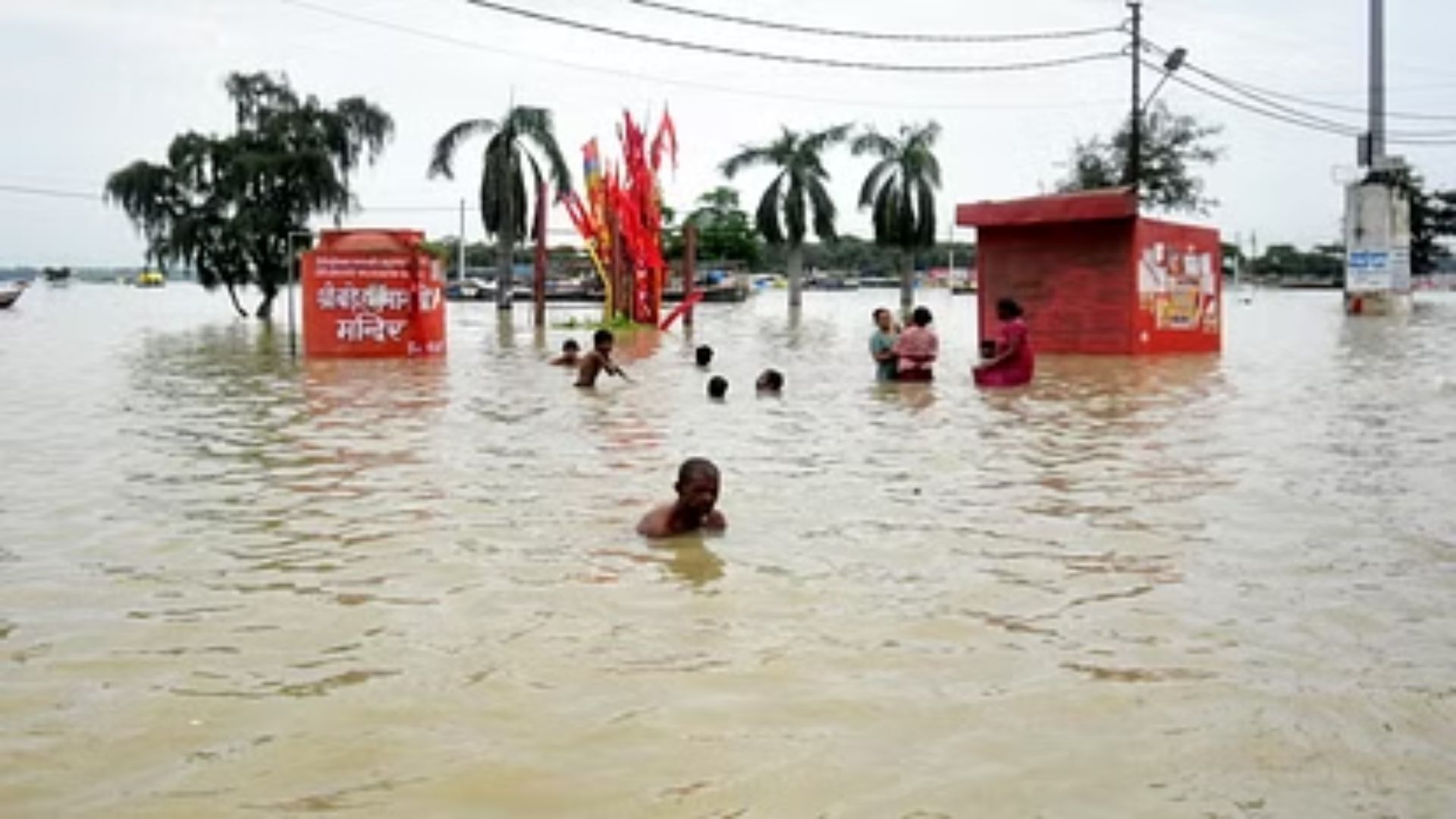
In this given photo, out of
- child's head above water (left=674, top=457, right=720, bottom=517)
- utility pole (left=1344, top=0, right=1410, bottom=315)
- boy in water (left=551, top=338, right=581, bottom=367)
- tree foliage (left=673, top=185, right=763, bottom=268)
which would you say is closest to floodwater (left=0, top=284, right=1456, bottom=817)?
child's head above water (left=674, top=457, right=720, bottom=517)

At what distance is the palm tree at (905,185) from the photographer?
5594 centimetres

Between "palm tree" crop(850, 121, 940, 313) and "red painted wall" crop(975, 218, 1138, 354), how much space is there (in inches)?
1145

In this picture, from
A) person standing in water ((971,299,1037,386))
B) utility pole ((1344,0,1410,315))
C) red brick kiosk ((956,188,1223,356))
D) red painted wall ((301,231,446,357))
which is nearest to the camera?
person standing in water ((971,299,1037,386))

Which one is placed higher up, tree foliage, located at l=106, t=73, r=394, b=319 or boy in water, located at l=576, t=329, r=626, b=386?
tree foliage, located at l=106, t=73, r=394, b=319

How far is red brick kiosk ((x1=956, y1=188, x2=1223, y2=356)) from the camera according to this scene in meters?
25.1

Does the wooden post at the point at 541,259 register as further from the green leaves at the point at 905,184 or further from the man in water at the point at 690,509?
the man in water at the point at 690,509

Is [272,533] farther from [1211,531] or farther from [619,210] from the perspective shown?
[619,210]

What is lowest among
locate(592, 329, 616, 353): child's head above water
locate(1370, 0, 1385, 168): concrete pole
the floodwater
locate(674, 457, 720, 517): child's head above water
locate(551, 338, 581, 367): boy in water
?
the floodwater

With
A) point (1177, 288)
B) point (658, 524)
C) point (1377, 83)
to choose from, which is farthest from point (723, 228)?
point (658, 524)

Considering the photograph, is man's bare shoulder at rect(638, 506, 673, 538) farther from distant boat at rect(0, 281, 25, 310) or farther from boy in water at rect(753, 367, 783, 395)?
distant boat at rect(0, 281, 25, 310)

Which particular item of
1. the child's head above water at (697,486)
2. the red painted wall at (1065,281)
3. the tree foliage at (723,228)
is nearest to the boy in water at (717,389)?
the child's head above water at (697,486)

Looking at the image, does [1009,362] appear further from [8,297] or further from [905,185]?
[8,297]

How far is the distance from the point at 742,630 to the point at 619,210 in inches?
1254

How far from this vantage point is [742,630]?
5625 millimetres
